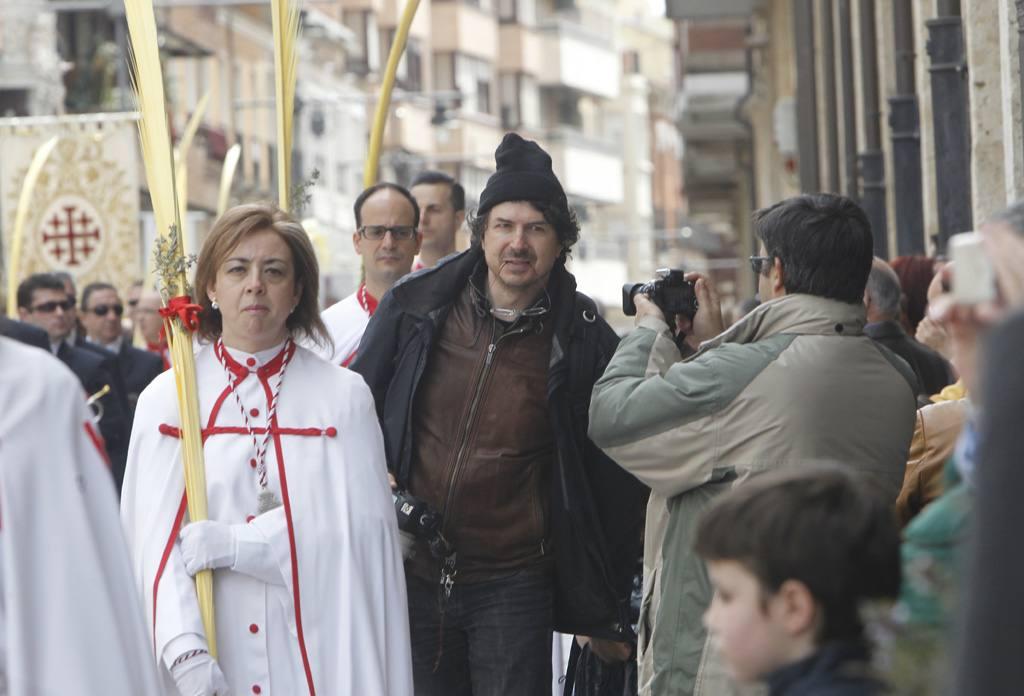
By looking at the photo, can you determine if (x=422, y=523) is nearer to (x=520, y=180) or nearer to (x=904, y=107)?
(x=520, y=180)

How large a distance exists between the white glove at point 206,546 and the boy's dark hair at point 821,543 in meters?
2.92

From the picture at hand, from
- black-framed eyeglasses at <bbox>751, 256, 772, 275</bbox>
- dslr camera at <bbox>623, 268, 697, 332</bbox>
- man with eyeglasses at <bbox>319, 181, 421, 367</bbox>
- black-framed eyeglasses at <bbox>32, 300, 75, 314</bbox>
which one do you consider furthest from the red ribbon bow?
black-framed eyeglasses at <bbox>32, 300, 75, 314</bbox>

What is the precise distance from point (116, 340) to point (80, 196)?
5585 mm

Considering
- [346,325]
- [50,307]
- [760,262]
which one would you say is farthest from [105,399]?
[760,262]

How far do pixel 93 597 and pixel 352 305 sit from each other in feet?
14.4

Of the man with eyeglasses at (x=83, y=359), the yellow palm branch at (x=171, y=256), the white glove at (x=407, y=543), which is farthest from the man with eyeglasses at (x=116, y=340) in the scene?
the white glove at (x=407, y=543)

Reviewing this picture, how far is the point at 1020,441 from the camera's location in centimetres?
267

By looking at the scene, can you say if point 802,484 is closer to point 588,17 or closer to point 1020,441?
point 1020,441

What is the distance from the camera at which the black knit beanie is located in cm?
720

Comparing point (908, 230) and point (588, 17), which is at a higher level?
point (588, 17)

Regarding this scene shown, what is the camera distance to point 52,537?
493 cm

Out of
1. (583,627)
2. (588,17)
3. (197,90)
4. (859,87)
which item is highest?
(588,17)

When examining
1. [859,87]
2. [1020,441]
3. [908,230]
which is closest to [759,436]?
[1020,441]

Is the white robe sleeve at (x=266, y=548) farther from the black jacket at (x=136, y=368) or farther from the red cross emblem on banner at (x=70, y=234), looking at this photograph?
the red cross emblem on banner at (x=70, y=234)
